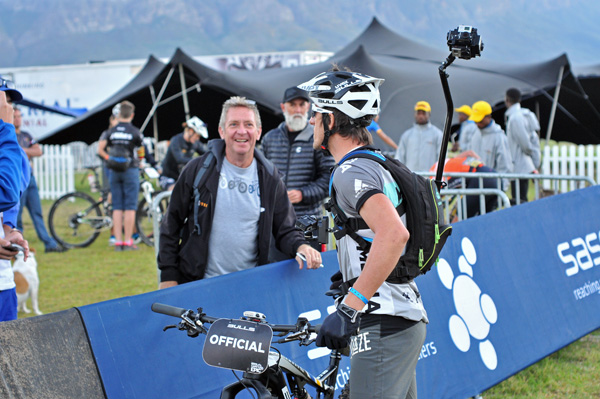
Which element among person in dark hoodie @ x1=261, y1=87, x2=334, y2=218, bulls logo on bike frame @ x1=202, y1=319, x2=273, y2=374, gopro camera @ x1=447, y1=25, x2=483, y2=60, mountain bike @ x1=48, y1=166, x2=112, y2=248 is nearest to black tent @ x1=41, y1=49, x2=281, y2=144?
mountain bike @ x1=48, y1=166, x2=112, y2=248

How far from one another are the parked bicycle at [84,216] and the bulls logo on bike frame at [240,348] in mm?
9409

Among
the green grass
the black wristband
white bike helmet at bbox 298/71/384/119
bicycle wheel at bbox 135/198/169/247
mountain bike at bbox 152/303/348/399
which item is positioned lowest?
the green grass

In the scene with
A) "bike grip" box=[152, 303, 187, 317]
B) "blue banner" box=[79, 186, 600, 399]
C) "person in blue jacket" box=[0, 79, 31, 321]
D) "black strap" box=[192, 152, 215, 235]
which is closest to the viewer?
"bike grip" box=[152, 303, 187, 317]

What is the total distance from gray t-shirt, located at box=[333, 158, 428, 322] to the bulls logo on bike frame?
16.6 inches

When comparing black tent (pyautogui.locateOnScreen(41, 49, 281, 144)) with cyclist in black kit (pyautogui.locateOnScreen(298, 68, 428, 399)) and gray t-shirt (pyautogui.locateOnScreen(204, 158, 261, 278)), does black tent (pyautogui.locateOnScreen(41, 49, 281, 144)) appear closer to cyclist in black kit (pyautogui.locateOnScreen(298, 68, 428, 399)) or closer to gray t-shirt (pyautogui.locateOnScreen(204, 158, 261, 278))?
gray t-shirt (pyautogui.locateOnScreen(204, 158, 261, 278))

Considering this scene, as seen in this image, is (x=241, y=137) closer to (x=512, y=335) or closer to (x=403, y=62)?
(x=512, y=335)

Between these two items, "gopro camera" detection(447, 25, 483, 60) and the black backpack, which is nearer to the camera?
the black backpack

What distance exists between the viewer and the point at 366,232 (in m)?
2.61

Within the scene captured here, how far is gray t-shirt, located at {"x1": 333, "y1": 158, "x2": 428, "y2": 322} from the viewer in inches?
99.3

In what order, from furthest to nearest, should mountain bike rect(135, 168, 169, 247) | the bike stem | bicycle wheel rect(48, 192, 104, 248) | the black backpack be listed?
bicycle wheel rect(48, 192, 104, 248), mountain bike rect(135, 168, 169, 247), the bike stem, the black backpack

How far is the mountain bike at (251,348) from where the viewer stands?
8.18 feet

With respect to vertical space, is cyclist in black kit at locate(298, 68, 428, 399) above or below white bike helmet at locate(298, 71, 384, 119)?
below

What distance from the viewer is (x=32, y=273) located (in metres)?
7.32

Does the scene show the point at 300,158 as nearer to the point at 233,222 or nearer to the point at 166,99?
the point at 233,222
